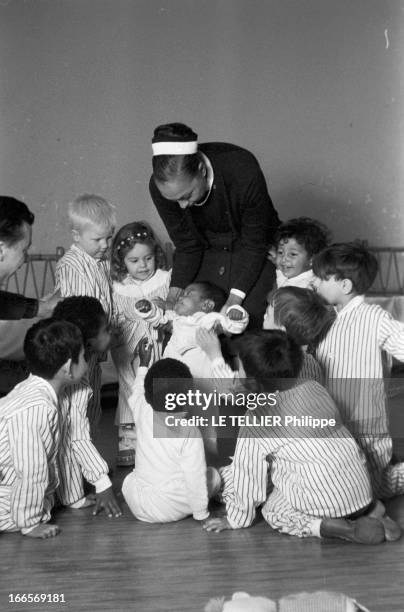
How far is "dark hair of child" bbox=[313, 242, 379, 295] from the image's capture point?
2.89 meters

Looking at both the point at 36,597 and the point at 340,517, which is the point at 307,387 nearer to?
the point at 340,517

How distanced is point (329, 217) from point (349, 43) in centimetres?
97

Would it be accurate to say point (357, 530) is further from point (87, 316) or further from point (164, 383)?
point (87, 316)

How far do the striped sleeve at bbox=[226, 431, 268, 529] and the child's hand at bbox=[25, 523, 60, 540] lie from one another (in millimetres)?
488

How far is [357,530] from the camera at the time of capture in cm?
240

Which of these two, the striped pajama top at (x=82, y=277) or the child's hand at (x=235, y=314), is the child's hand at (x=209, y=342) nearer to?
the child's hand at (x=235, y=314)

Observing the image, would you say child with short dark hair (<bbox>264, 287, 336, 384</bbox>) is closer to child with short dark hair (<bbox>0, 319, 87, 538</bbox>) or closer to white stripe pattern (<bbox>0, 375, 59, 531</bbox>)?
child with short dark hair (<bbox>0, 319, 87, 538</bbox>)

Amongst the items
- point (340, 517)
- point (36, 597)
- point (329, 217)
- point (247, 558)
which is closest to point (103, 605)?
point (36, 597)

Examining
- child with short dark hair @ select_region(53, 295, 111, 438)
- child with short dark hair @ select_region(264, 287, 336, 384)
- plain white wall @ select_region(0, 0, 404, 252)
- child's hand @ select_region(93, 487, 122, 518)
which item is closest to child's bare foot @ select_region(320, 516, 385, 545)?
child with short dark hair @ select_region(264, 287, 336, 384)

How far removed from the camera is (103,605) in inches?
78.9

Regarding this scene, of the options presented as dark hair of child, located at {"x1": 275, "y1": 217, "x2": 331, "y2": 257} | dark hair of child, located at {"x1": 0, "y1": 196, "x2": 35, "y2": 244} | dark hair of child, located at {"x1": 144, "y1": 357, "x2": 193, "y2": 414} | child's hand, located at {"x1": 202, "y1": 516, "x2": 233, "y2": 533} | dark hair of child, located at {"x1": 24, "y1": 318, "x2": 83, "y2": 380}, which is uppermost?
dark hair of child, located at {"x1": 0, "y1": 196, "x2": 35, "y2": 244}

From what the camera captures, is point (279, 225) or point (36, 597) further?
point (279, 225)

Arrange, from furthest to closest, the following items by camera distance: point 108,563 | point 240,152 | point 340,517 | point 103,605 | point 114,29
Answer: point 114,29
point 240,152
point 340,517
point 108,563
point 103,605

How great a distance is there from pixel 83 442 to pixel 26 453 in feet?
0.93
